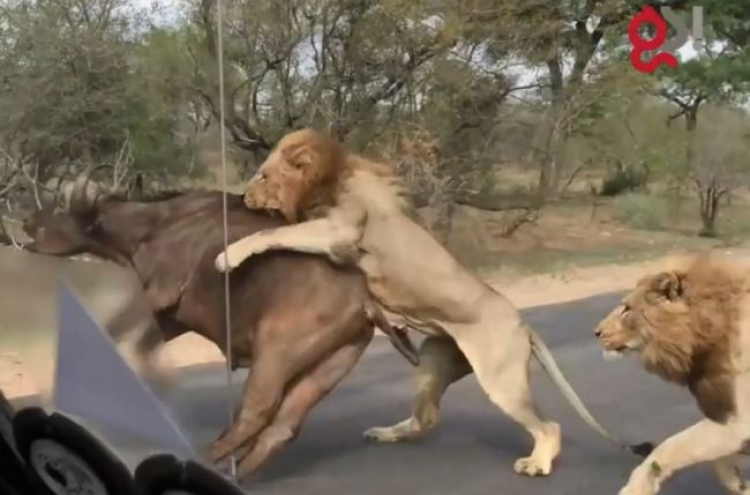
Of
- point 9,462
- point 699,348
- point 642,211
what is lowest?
point 9,462

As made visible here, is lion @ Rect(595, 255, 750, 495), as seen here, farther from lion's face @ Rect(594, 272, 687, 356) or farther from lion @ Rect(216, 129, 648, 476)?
lion @ Rect(216, 129, 648, 476)

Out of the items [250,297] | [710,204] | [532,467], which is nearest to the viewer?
[710,204]

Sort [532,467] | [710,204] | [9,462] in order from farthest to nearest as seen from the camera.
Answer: [9,462] < [532,467] < [710,204]

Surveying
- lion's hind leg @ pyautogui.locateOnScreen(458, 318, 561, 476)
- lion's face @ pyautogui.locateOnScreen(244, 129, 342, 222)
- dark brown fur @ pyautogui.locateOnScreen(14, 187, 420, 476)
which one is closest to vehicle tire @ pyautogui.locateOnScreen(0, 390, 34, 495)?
dark brown fur @ pyautogui.locateOnScreen(14, 187, 420, 476)

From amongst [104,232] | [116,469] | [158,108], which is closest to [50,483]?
[116,469]

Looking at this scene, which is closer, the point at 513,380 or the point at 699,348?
the point at 699,348

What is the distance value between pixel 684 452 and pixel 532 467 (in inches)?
6.1

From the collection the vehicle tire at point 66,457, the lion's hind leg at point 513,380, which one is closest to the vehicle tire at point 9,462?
the vehicle tire at point 66,457

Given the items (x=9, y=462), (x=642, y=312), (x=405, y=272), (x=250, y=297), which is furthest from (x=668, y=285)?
(x=9, y=462)

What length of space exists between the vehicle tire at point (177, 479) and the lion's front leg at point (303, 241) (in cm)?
22

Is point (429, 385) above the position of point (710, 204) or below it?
below

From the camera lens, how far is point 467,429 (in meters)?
1.19

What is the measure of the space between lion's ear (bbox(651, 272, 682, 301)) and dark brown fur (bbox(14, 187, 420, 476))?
0.29 meters

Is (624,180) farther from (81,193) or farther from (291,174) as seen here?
(81,193)
